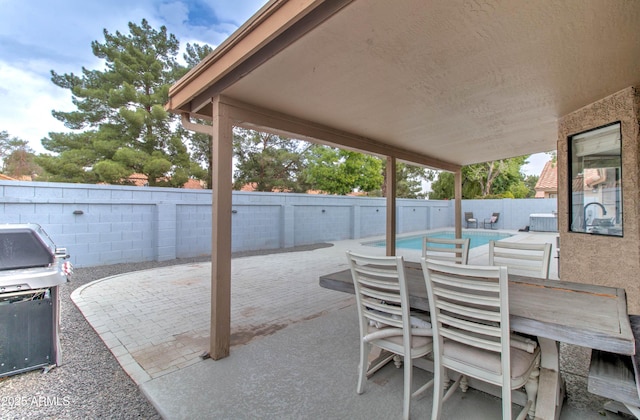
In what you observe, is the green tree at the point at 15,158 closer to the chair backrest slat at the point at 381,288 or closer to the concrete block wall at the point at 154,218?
the concrete block wall at the point at 154,218

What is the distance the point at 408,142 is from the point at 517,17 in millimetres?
3139

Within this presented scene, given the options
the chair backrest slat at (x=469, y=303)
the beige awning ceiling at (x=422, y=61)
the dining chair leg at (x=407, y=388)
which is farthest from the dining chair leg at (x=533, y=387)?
the beige awning ceiling at (x=422, y=61)

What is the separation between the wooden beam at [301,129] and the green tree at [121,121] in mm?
8985

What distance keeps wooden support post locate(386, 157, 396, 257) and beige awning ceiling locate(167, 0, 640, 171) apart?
1.49 metres

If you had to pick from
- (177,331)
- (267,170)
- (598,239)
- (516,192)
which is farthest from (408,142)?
(516,192)

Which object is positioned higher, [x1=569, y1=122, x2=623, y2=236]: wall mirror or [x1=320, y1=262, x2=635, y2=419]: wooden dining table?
[x1=569, y1=122, x2=623, y2=236]: wall mirror

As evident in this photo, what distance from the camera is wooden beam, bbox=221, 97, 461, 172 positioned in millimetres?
2797

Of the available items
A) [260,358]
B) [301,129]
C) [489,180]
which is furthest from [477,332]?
[489,180]

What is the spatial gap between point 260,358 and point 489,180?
21092 millimetres

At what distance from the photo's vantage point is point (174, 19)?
40.0ft

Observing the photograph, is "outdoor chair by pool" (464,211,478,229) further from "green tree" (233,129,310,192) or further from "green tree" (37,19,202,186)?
"green tree" (37,19,202,186)

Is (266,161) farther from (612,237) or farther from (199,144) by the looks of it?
(612,237)

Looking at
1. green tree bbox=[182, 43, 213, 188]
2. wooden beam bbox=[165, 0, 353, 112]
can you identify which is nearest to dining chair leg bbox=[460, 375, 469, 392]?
wooden beam bbox=[165, 0, 353, 112]

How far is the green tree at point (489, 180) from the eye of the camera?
19344 mm
